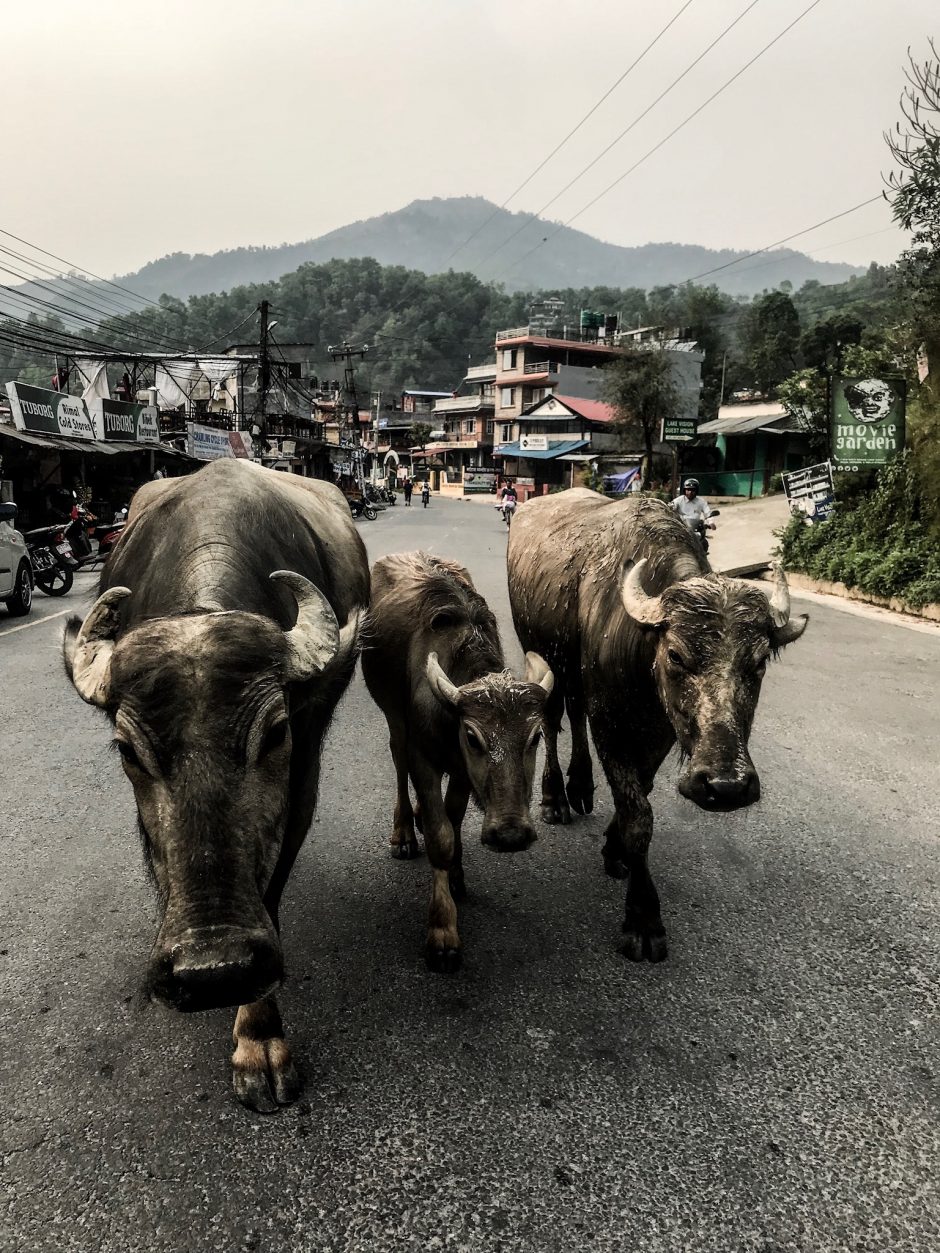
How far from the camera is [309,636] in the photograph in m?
2.46

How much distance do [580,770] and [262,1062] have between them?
2.80 m

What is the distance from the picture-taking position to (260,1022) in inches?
106

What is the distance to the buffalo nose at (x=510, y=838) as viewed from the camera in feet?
10.0

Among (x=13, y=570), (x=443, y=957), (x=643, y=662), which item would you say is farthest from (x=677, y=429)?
(x=443, y=957)

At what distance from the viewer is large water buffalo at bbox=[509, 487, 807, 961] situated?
3072mm

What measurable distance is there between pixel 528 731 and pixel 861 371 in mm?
18262

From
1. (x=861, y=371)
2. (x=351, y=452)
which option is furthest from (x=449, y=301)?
(x=861, y=371)

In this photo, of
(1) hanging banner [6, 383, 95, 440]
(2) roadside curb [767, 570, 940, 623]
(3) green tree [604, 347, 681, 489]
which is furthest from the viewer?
(3) green tree [604, 347, 681, 489]

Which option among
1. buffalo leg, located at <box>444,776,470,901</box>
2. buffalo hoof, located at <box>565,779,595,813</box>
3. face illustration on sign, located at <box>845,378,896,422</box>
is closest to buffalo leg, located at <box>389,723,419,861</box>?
buffalo leg, located at <box>444,776,470,901</box>

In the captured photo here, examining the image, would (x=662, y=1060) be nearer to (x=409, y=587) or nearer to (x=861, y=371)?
(x=409, y=587)

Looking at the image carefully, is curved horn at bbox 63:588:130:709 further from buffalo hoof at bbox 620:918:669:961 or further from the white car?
the white car

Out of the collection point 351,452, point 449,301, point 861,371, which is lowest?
point 351,452

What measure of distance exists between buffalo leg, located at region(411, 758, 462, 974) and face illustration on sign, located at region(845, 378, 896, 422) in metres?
13.6

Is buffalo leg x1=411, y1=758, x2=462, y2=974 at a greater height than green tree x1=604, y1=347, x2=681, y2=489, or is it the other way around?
green tree x1=604, y1=347, x2=681, y2=489
